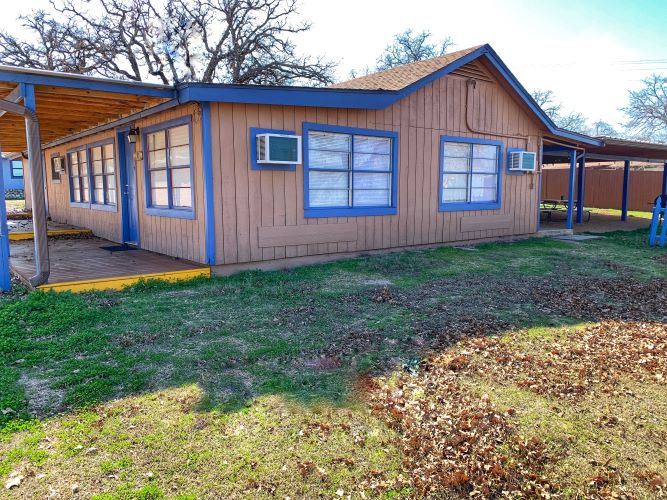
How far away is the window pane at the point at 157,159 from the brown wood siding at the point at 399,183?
1747mm

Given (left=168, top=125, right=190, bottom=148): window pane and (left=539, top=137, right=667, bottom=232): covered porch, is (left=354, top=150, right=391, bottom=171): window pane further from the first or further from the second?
(left=539, top=137, right=667, bottom=232): covered porch

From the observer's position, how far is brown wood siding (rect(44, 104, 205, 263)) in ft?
22.7

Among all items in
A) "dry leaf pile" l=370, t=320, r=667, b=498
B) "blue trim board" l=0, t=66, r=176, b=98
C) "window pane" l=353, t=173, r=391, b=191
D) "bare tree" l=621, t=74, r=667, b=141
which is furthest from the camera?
"bare tree" l=621, t=74, r=667, b=141

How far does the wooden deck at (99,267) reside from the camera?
610cm

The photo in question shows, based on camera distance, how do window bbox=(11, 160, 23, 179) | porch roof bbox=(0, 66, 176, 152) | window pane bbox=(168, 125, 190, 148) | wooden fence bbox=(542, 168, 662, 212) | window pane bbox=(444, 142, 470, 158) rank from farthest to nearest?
window bbox=(11, 160, 23, 179) → wooden fence bbox=(542, 168, 662, 212) → window pane bbox=(444, 142, 470, 158) → window pane bbox=(168, 125, 190, 148) → porch roof bbox=(0, 66, 176, 152)

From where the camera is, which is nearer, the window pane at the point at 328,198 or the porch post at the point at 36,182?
the porch post at the point at 36,182

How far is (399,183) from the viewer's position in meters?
8.81

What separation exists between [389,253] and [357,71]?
85.2ft

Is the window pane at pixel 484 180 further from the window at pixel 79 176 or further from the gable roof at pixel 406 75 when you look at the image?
the window at pixel 79 176

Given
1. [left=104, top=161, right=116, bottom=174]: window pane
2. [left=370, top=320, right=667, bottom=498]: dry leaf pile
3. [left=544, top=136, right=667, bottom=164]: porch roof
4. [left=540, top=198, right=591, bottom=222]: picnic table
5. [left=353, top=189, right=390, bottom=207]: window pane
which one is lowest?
[left=370, top=320, right=667, bottom=498]: dry leaf pile

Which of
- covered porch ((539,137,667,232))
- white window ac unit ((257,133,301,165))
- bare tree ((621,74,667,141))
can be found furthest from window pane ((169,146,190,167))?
bare tree ((621,74,667,141))

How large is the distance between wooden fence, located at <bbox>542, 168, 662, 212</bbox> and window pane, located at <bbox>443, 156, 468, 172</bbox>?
16188mm

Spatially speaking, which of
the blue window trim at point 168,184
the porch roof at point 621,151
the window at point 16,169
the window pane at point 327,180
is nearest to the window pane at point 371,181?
the window pane at point 327,180

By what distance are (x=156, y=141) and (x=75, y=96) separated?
1.57 m
